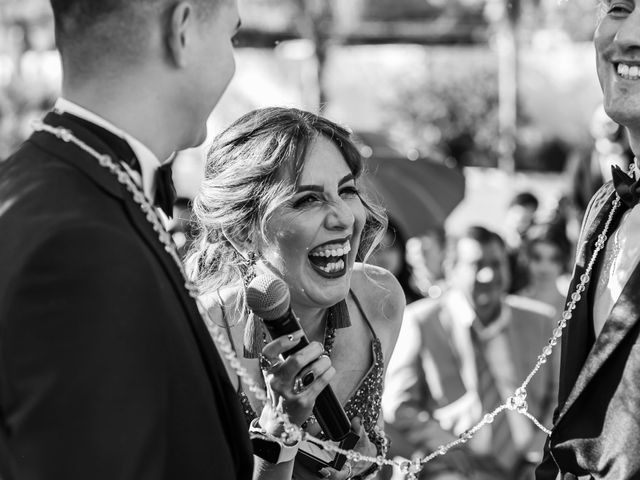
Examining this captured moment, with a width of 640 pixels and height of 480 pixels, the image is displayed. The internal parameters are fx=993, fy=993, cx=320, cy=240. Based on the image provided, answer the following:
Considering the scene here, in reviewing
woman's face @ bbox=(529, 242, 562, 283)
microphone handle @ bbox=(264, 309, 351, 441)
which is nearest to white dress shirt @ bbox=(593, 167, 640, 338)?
microphone handle @ bbox=(264, 309, 351, 441)

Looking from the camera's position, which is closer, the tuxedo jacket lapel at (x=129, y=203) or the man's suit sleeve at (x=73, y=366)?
the man's suit sleeve at (x=73, y=366)

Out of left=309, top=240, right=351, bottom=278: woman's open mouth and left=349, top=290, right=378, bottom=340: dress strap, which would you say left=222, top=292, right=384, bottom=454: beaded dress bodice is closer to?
left=349, top=290, right=378, bottom=340: dress strap

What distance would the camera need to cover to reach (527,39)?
950 inches

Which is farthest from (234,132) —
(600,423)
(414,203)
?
(414,203)

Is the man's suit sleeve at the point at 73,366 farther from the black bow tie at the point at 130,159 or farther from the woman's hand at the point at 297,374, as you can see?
the woman's hand at the point at 297,374

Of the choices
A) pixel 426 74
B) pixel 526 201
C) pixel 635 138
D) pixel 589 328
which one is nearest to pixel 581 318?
pixel 589 328

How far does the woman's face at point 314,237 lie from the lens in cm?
329

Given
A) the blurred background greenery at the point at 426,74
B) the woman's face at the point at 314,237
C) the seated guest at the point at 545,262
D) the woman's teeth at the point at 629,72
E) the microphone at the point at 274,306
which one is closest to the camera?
the woman's teeth at the point at 629,72

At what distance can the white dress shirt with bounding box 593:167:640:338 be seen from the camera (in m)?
2.69

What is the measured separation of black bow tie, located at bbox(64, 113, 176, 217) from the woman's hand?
26.0 inches

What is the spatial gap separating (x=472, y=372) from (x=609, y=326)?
3219 mm

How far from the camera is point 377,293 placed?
3.79 m

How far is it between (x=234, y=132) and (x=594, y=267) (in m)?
1.32

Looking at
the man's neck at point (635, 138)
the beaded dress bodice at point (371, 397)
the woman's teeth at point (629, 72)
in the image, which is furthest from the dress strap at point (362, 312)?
the woman's teeth at point (629, 72)
